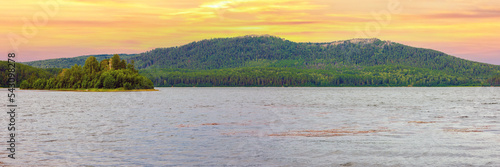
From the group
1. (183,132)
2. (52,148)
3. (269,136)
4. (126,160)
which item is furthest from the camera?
(183,132)

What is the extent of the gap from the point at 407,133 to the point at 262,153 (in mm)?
20264

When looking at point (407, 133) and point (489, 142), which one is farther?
point (407, 133)

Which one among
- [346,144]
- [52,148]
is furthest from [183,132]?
[346,144]

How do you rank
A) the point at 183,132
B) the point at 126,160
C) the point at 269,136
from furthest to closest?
the point at 183,132, the point at 269,136, the point at 126,160

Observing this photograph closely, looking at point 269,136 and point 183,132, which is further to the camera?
point 183,132

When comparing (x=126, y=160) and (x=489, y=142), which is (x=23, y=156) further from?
(x=489, y=142)

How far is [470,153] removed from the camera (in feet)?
108

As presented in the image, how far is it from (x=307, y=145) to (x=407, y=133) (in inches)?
581

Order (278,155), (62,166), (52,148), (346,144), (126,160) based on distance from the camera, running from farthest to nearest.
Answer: (346,144) → (52,148) → (278,155) → (126,160) → (62,166)

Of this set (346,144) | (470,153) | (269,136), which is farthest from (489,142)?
(269,136)

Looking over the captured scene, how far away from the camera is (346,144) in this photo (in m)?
37.9

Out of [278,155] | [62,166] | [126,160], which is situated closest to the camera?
[62,166]

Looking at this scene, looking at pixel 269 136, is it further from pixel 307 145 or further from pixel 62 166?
pixel 62 166

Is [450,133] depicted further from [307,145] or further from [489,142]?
[307,145]
